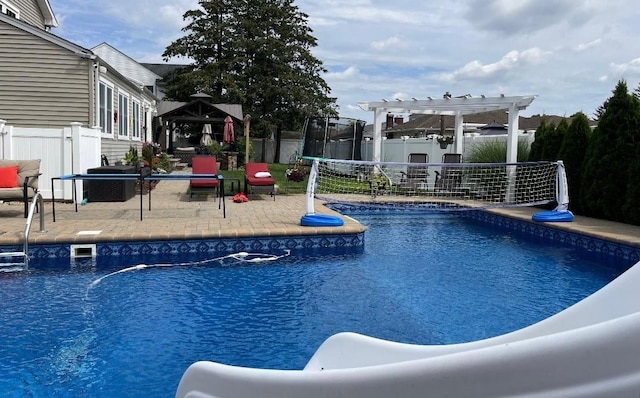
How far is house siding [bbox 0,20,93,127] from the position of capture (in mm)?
10898

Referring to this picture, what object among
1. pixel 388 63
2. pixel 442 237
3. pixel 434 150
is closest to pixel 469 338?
pixel 442 237

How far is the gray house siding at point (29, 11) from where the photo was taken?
1522 centimetres

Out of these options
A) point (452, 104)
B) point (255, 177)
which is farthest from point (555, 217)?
point (255, 177)

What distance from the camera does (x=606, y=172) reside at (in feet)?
31.9

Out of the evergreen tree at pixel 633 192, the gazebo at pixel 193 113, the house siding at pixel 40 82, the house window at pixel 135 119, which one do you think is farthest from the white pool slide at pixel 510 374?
the gazebo at pixel 193 113

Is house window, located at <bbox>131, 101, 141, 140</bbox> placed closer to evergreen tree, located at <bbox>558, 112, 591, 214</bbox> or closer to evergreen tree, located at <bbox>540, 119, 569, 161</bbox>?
evergreen tree, located at <bbox>540, 119, 569, 161</bbox>

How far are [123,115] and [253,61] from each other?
52.3ft

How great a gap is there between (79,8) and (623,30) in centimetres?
1769

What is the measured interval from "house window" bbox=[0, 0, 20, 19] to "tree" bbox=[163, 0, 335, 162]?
1414 centimetres

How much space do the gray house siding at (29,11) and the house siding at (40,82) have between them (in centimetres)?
465

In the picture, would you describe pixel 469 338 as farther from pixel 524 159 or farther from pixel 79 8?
pixel 79 8

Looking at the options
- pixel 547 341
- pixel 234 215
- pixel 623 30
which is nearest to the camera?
pixel 547 341

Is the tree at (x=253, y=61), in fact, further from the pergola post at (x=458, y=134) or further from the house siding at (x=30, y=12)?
the pergola post at (x=458, y=134)

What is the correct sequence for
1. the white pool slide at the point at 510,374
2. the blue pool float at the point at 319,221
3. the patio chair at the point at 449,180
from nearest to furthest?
the white pool slide at the point at 510,374 < the blue pool float at the point at 319,221 < the patio chair at the point at 449,180
